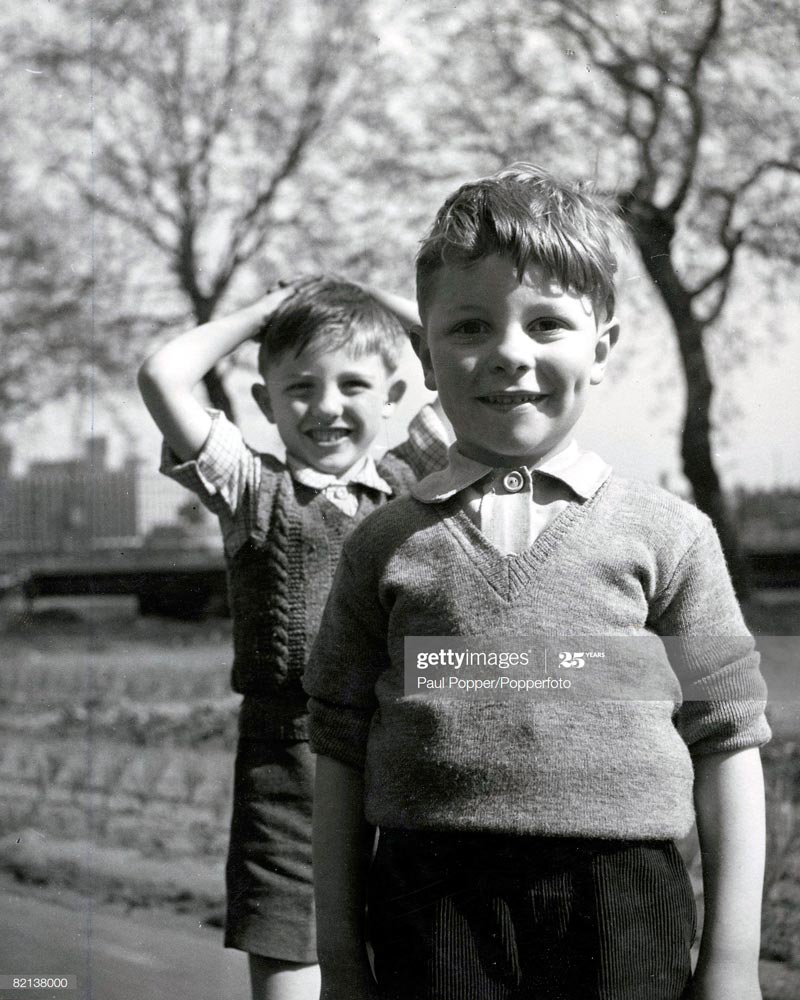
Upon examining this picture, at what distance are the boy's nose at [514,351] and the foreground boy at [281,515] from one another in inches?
22.1

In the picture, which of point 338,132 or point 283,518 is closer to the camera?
point 283,518

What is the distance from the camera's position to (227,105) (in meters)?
2.61

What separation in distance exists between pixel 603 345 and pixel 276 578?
0.66 metres

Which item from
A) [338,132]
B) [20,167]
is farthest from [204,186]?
[20,167]

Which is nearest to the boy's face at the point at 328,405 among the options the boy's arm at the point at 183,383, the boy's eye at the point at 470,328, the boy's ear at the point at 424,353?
the boy's arm at the point at 183,383

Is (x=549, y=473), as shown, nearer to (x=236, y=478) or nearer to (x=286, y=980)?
(x=236, y=478)

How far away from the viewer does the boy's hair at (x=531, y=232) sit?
1307mm

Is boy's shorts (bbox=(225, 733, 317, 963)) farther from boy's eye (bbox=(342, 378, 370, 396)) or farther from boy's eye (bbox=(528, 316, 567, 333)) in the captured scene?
boy's eye (bbox=(528, 316, 567, 333))

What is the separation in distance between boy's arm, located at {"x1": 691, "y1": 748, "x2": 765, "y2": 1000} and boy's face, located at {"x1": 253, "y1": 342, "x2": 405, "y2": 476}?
787 millimetres

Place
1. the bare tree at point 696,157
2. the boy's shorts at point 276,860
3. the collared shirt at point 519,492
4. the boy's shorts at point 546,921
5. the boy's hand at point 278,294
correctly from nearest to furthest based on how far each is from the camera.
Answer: the boy's shorts at point 546,921 < the collared shirt at point 519,492 < the boy's shorts at point 276,860 < the boy's hand at point 278,294 < the bare tree at point 696,157

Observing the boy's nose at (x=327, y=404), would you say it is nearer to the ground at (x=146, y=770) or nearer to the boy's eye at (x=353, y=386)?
the boy's eye at (x=353, y=386)

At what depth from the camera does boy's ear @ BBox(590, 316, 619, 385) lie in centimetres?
140

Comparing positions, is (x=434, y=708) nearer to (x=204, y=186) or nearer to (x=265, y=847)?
(x=265, y=847)

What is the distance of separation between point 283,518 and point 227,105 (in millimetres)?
1225
